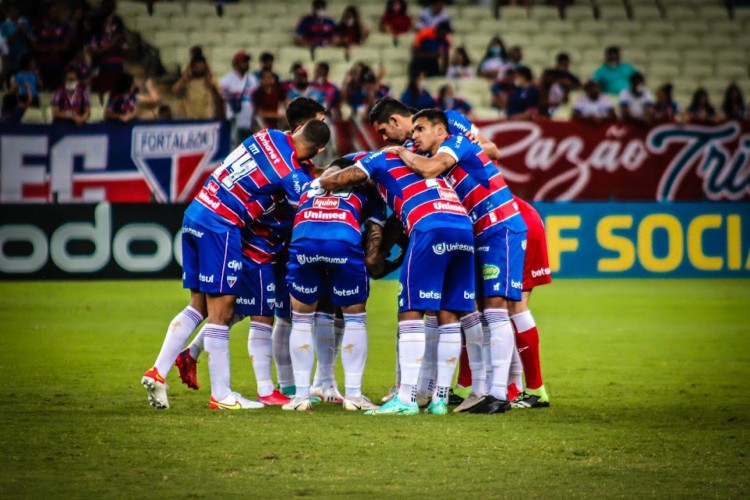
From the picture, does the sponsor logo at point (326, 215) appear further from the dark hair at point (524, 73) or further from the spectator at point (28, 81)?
the dark hair at point (524, 73)

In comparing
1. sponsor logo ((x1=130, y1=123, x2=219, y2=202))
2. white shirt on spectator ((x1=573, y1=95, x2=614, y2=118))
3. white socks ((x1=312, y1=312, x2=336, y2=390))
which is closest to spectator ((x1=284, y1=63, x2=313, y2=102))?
sponsor logo ((x1=130, y1=123, x2=219, y2=202))

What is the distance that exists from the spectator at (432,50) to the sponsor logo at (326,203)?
1367 centimetres

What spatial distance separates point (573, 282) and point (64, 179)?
753 centimetres

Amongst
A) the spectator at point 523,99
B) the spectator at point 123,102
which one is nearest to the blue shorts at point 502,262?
the spectator at point 123,102

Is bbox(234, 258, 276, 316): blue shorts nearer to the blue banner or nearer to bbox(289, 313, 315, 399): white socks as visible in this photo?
bbox(289, 313, 315, 399): white socks

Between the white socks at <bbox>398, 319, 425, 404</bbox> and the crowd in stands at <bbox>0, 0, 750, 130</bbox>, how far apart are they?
10.2 metres

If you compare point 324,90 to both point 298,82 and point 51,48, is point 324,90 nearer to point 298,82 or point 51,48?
point 298,82

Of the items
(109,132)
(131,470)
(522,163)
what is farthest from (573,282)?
(131,470)

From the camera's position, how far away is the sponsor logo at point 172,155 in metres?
17.7

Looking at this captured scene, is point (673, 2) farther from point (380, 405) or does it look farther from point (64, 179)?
point (380, 405)

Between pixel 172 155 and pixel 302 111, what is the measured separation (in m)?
9.21

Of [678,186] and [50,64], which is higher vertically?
[50,64]

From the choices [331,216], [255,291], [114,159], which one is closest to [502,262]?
[331,216]

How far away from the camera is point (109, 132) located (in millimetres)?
17703
